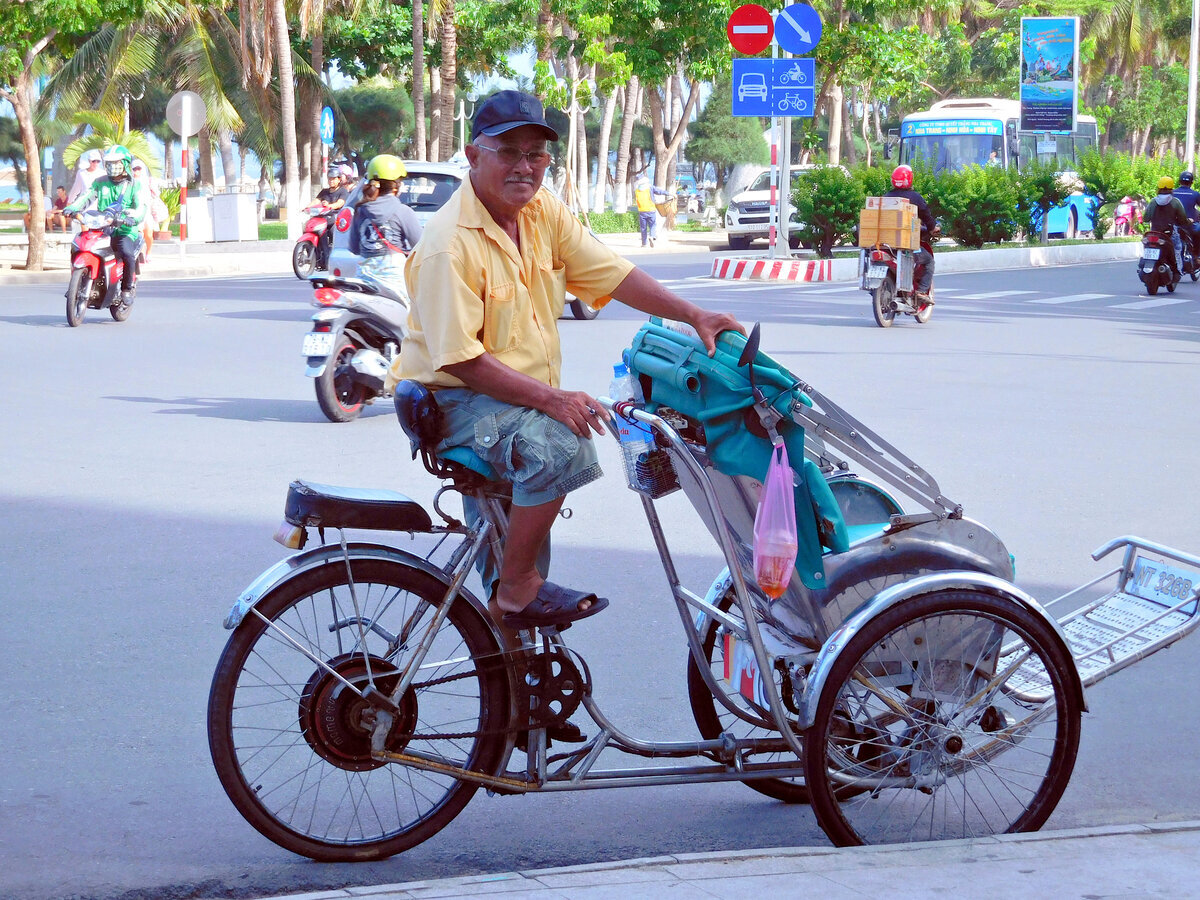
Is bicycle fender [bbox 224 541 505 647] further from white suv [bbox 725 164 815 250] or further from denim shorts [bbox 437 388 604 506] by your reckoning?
white suv [bbox 725 164 815 250]

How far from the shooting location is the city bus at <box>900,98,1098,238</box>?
35938 mm

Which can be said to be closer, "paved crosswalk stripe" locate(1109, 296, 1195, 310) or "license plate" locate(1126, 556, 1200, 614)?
"license plate" locate(1126, 556, 1200, 614)

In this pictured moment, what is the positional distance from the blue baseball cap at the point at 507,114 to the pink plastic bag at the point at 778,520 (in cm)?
89

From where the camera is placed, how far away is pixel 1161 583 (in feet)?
13.8

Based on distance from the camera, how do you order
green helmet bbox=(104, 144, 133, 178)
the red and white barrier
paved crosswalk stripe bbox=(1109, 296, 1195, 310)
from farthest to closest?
1. the red and white barrier
2. paved crosswalk stripe bbox=(1109, 296, 1195, 310)
3. green helmet bbox=(104, 144, 133, 178)

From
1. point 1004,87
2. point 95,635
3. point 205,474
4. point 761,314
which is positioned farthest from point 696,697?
point 1004,87

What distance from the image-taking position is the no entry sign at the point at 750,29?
23.7m

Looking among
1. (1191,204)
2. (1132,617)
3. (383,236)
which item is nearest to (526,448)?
(1132,617)

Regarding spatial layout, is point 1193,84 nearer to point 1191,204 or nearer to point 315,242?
point 1191,204

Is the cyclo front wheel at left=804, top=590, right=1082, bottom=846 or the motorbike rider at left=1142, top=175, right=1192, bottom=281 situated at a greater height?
the motorbike rider at left=1142, top=175, right=1192, bottom=281

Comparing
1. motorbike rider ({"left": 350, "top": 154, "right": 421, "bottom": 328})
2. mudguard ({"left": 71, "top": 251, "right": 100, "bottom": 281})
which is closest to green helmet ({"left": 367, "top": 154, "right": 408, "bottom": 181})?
motorbike rider ({"left": 350, "top": 154, "right": 421, "bottom": 328})

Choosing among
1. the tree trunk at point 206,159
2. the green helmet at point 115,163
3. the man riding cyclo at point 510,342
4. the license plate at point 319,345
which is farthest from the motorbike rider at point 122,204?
the tree trunk at point 206,159

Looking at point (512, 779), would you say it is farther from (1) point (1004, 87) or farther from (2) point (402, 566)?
(1) point (1004, 87)

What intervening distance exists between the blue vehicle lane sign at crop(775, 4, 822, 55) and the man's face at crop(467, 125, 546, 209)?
67.2ft
